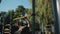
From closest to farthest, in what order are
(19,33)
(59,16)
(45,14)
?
1. (59,16)
2. (45,14)
3. (19,33)

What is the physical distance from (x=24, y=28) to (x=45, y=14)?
4.87 metres

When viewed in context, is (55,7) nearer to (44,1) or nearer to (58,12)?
(58,12)

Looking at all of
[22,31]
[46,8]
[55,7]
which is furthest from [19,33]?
[55,7]

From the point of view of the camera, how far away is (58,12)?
599mm

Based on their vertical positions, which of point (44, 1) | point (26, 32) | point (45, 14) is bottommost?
point (26, 32)

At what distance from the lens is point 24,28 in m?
18.0

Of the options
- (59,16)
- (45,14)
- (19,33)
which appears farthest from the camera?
(19,33)

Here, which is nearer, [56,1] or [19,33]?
[56,1]

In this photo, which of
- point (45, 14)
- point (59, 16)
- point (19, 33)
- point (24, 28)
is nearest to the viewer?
point (59, 16)

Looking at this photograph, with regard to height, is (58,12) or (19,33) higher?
(58,12)

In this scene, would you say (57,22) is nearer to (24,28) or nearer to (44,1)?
(44,1)

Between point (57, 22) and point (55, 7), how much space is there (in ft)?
0.17

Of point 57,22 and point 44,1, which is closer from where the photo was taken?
point 57,22

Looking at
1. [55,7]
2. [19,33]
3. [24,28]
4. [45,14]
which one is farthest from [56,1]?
[24,28]
